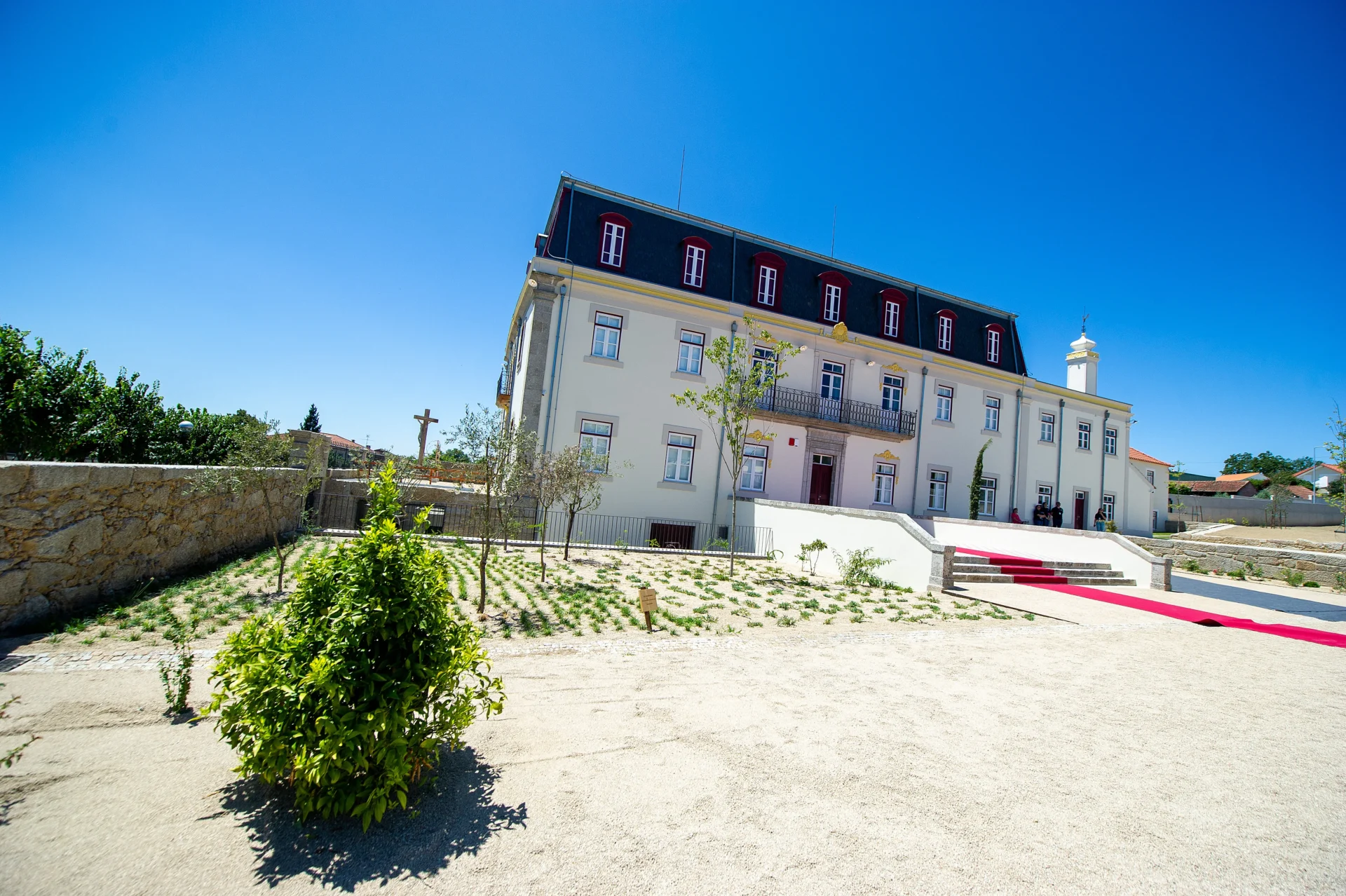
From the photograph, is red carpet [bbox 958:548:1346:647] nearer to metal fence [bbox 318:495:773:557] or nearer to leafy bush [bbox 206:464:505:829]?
metal fence [bbox 318:495:773:557]

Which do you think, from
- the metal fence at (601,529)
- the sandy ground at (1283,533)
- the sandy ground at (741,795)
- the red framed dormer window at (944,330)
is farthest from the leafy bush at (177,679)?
the sandy ground at (1283,533)

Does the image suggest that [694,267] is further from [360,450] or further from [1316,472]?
[1316,472]

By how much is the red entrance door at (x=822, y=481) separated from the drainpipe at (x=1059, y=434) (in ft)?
39.5

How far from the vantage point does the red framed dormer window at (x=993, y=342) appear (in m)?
24.2

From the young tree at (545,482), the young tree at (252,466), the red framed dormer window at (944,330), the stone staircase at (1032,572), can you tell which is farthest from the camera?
the red framed dormer window at (944,330)

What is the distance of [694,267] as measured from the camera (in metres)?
18.6

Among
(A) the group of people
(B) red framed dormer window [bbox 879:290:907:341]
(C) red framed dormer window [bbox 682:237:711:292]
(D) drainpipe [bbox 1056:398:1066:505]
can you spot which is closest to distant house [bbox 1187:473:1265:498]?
(D) drainpipe [bbox 1056:398:1066:505]

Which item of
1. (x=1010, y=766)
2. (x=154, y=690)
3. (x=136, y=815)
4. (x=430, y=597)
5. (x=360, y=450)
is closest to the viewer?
(x=136, y=815)

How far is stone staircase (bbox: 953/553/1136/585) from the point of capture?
13.0 m

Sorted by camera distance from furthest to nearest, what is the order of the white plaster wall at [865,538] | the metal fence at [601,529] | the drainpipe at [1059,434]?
the drainpipe at [1059,434] → the metal fence at [601,529] → the white plaster wall at [865,538]

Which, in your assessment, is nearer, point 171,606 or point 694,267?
→ point 171,606

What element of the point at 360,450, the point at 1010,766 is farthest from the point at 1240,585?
the point at 360,450

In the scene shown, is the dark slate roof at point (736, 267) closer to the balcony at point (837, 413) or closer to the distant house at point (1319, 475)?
the balcony at point (837, 413)

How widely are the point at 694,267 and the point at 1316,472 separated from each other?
269ft
